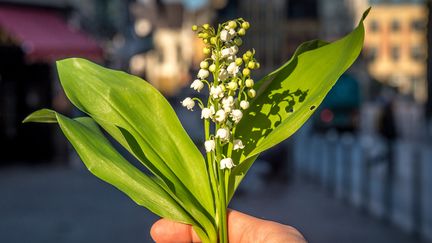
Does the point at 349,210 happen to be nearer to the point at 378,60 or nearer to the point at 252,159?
the point at 252,159

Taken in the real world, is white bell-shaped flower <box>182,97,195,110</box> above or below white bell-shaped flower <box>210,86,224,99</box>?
below

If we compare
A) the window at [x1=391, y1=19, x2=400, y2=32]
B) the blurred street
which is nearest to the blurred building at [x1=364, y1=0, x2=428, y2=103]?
the window at [x1=391, y1=19, x2=400, y2=32]

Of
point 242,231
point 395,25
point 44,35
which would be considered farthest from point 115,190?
point 395,25

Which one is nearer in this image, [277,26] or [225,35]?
[225,35]

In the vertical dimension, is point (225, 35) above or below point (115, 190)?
above

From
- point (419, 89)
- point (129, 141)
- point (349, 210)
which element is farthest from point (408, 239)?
point (419, 89)

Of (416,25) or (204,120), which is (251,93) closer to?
(204,120)

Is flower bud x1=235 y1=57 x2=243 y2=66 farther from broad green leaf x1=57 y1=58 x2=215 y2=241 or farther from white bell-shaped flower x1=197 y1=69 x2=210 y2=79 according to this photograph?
broad green leaf x1=57 y1=58 x2=215 y2=241
